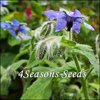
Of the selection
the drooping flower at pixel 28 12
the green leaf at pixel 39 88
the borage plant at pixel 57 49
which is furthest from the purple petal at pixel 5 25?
the drooping flower at pixel 28 12

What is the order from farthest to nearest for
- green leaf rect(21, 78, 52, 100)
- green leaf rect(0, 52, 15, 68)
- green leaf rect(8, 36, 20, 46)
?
green leaf rect(0, 52, 15, 68) < green leaf rect(8, 36, 20, 46) < green leaf rect(21, 78, 52, 100)

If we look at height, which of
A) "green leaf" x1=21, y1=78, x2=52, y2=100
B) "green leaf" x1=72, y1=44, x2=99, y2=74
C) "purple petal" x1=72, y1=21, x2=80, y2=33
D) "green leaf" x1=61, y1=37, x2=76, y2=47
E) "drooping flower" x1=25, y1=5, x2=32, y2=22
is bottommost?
"green leaf" x1=21, y1=78, x2=52, y2=100

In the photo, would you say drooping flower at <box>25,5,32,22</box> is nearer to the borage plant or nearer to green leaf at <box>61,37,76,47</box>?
the borage plant

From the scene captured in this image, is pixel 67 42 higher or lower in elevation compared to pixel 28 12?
lower

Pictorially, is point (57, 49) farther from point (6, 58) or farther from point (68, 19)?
point (6, 58)

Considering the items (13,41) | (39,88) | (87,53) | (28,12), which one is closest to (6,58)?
(13,41)

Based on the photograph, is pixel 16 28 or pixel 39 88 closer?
pixel 39 88

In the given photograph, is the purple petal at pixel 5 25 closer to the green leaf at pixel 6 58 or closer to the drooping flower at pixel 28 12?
the green leaf at pixel 6 58

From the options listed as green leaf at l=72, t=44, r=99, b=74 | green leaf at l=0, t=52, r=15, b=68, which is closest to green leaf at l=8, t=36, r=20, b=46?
green leaf at l=0, t=52, r=15, b=68

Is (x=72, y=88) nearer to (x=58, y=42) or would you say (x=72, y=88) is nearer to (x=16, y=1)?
(x=58, y=42)
